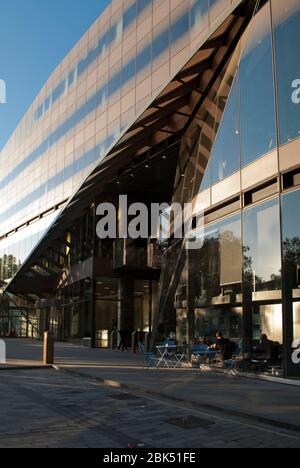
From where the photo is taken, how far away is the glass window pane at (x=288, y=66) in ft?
44.8

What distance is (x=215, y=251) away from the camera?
17703 mm

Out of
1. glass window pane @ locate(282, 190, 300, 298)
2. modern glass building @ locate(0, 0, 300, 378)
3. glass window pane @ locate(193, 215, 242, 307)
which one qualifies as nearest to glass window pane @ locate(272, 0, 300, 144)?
modern glass building @ locate(0, 0, 300, 378)

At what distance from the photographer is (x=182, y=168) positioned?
24250 millimetres

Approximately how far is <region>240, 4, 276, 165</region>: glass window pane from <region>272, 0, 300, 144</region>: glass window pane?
41 cm

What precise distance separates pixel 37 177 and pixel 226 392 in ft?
118

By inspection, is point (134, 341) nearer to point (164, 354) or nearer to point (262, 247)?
point (164, 354)

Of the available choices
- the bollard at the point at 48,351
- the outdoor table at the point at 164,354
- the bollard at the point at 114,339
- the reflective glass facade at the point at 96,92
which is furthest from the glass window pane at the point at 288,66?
the bollard at the point at 114,339

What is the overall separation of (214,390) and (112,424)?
4125 millimetres

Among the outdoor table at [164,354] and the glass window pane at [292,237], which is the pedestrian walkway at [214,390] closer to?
the outdoor table at [164,354]

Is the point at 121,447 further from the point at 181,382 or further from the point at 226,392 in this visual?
the point at 181,382

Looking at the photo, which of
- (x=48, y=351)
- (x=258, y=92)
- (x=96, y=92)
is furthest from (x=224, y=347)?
(x=96, y=92)

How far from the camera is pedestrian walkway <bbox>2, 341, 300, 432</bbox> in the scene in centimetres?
908

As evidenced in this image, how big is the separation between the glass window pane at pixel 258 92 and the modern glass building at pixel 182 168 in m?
0.06

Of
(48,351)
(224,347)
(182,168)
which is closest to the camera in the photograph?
(224,347)
